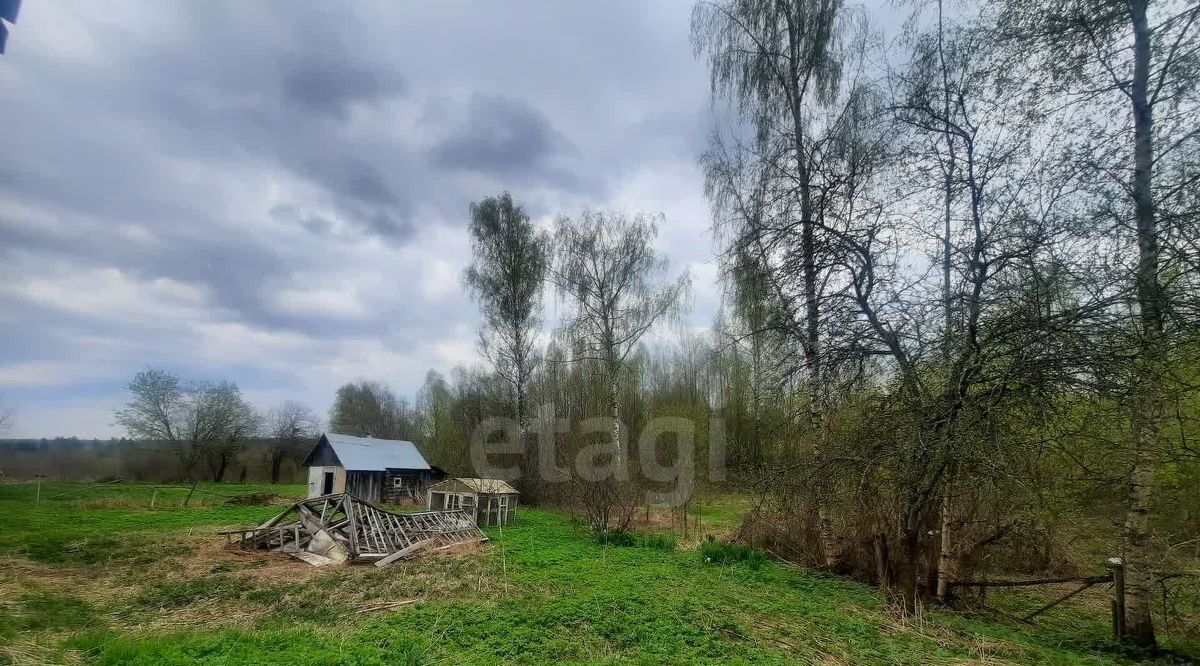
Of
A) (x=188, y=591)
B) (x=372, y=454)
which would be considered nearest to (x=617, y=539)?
(x=188, y=591)

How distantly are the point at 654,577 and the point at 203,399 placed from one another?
35508 millimetres

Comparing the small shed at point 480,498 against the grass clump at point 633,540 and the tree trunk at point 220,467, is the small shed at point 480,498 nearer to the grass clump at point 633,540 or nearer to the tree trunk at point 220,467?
the grass clump at point 633,540

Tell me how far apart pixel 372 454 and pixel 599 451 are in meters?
13.2

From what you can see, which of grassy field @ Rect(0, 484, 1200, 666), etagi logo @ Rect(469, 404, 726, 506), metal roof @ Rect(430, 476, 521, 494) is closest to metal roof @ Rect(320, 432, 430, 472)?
etagi logo @ Rect(469, 404, 726, 506)

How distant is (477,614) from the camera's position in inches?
264

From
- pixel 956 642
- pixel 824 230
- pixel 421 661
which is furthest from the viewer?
pixel 824 230

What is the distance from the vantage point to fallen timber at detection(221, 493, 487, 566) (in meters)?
11.3

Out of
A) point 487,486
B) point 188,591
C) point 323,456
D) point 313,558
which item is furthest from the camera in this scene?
point 323,456

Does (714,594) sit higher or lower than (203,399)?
lower

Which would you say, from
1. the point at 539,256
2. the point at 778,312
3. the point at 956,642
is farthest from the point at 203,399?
the point at 956,642

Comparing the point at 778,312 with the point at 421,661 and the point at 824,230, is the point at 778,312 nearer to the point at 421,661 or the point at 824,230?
the point at 824,230

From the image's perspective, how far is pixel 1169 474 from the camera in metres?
8.42

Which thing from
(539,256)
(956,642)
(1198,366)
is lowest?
(956,642)

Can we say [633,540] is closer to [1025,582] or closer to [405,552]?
[405,552]
